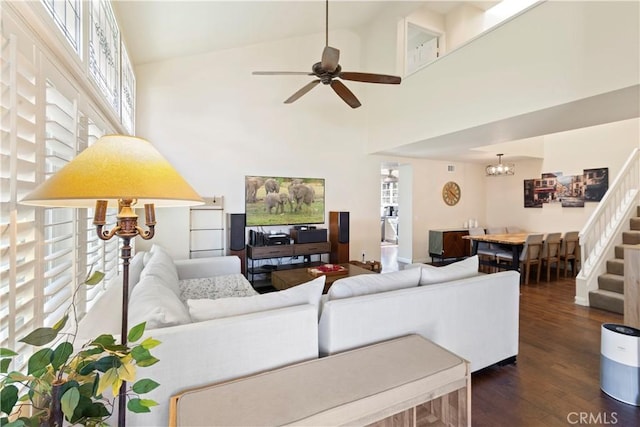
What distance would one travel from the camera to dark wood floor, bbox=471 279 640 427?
1943 millimetres

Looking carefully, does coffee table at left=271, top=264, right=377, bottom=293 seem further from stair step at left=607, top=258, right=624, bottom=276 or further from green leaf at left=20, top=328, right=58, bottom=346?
stair step at left=607, top=258, right=624, bottom=276

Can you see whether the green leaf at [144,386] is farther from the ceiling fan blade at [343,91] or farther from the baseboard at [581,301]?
the baseboard at [581,301]

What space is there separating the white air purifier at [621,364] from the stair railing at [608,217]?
2548mm

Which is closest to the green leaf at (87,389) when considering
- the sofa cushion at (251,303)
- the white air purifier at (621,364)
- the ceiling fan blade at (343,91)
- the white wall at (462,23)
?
the sofa cushion at (251,303)

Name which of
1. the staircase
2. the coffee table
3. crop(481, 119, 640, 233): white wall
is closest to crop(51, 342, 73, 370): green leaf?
the coffee table

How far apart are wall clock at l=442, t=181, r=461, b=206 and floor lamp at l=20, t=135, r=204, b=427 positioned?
731cm

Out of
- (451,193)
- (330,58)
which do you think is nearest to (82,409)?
(330,58)

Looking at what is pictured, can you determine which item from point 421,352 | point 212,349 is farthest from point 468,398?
point 212,349

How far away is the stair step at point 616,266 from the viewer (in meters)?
4.08

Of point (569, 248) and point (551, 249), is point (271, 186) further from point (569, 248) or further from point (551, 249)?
point (569, 248)

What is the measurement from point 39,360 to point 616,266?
19.8 ft

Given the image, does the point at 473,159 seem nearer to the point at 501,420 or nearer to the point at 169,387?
the point at 501,420

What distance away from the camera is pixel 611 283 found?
13.0 feet

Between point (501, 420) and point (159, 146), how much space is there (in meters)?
5.30
